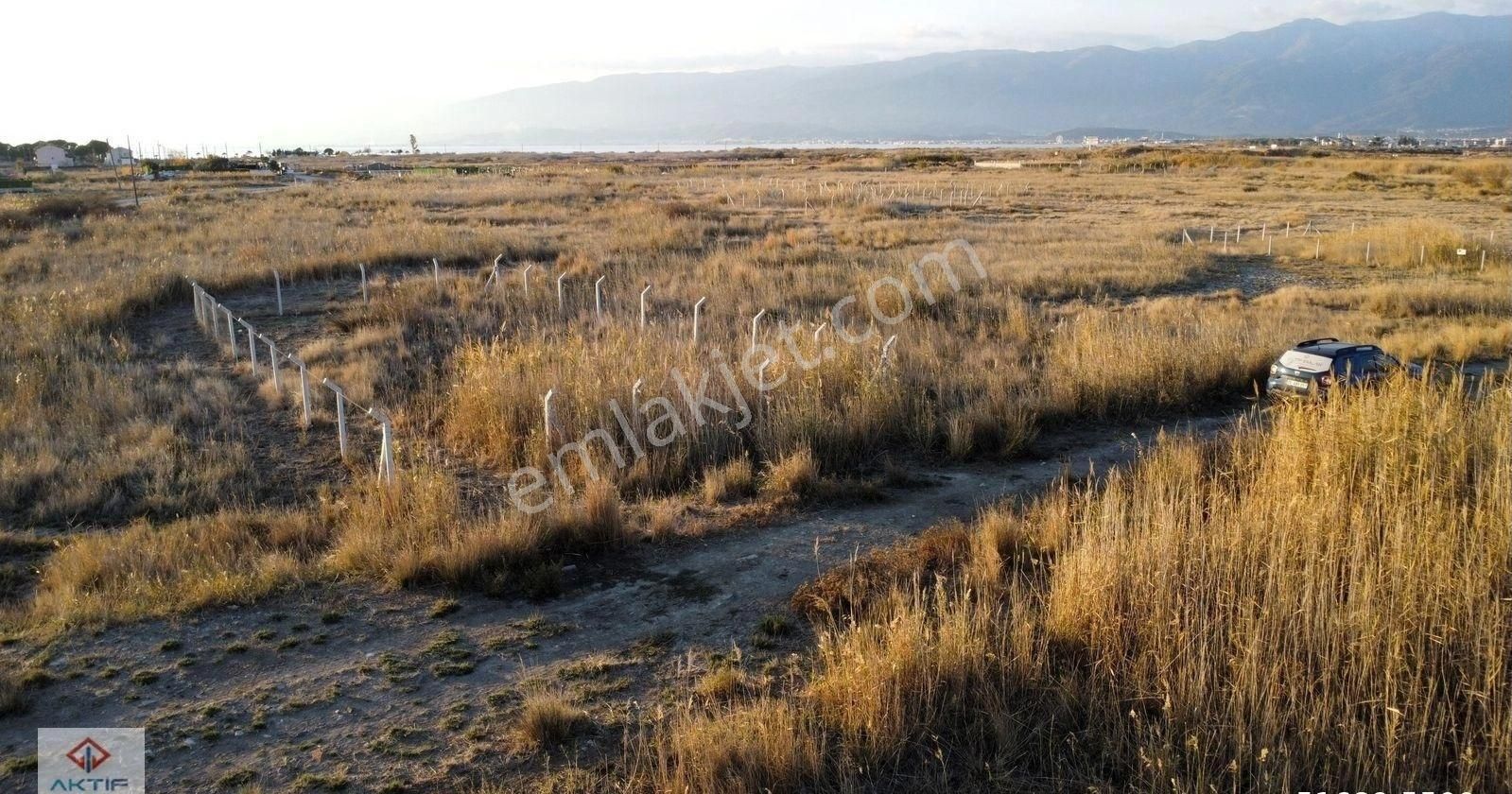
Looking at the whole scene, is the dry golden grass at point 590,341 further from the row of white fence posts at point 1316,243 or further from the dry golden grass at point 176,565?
the row of white fence posts at point 1316,243

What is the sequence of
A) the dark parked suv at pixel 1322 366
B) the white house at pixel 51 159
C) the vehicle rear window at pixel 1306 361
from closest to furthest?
the dark parked suv at pixel 1322 366 → the vehicle rear window at pixel 1306 361 → the white house at pixel 51 159

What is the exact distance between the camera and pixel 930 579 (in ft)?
20.0

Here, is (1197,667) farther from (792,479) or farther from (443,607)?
(443,607)

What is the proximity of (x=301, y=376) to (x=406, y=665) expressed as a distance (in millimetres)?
7161

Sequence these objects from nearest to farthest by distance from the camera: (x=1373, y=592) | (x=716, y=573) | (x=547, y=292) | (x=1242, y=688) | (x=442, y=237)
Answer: (x=1242, y=688) < (x=1373, y=592) < (x=716, y=573) < (x=547, y=292) < (x=442, y=237)

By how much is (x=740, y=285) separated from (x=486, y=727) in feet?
49.9

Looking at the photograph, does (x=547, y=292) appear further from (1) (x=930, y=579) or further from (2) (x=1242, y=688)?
(2) (x=1242, y=688)

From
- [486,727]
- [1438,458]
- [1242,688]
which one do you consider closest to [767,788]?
[486,727]

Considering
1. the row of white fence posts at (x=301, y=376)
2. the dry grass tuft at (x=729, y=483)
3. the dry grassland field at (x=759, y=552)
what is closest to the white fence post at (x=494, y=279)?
the dry grassland field at (x=759, y=552)

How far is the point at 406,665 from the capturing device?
5.22 metres

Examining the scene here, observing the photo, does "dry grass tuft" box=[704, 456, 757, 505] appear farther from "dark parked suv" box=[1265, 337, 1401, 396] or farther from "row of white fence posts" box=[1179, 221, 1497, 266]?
"row of white fence posts" box=[1179, 221, 1497, 266]

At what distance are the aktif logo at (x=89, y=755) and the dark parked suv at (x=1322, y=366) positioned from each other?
9.63 m

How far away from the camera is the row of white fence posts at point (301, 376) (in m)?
7.66

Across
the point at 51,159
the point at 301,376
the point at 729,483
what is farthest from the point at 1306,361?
the point at 51,159
